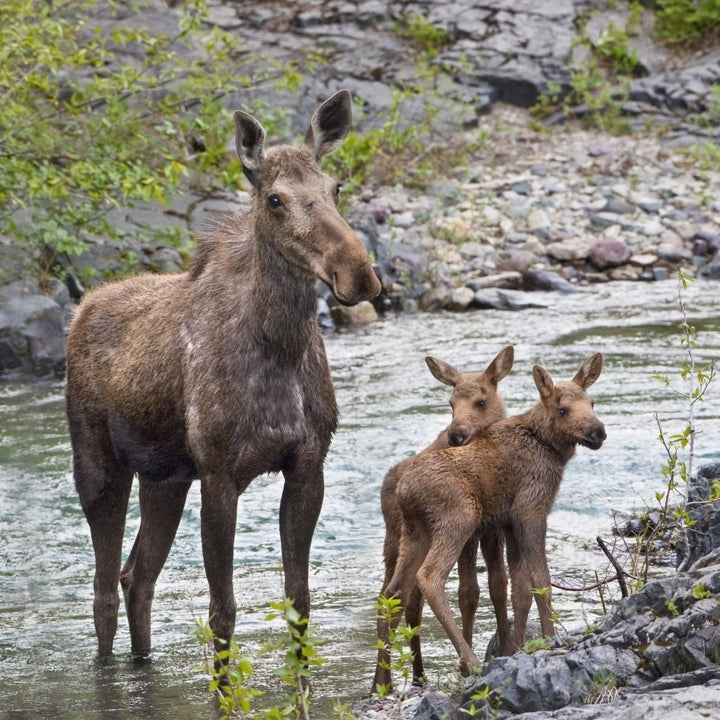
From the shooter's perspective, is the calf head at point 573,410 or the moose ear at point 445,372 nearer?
the calf head at point 573,410

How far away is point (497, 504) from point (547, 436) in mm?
469

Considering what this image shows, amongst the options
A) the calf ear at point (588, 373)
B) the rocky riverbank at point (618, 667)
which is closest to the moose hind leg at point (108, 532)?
the calf ear at point (588, 373)

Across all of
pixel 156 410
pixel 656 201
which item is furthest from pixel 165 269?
pixel 156 410

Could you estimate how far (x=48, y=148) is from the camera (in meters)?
15.4

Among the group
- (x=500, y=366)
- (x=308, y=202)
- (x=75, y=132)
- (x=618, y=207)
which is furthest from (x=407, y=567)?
(x=618, y=207)

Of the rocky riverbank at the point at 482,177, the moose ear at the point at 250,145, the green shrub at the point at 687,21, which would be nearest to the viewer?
the moose ear at the point at 250,145

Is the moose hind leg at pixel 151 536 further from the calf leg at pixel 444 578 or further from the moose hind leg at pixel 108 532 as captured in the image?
the calf leg at pixel 444 578

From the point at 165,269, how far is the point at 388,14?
11.6 meters

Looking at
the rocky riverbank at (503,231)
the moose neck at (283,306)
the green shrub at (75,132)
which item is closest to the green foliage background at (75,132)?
the green shrub at (75,132)

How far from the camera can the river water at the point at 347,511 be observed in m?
7.31

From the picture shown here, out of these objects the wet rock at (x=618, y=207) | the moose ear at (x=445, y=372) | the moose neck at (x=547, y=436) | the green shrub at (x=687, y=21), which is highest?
the green shrub at (x=687, y=21)

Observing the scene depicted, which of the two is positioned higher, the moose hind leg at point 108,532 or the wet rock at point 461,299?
the wet rock at point 461,299

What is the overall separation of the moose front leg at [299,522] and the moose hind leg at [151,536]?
1304mm

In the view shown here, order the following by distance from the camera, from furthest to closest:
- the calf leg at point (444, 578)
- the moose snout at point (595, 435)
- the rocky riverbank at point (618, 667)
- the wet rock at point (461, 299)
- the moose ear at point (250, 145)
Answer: the wet rock at point (461, 299) < the moose snout at point (595, 435) < the moose ear at point (250, 145) < the calf leg at point (444, 578) < the rocky riverbank at point (618, 667)
